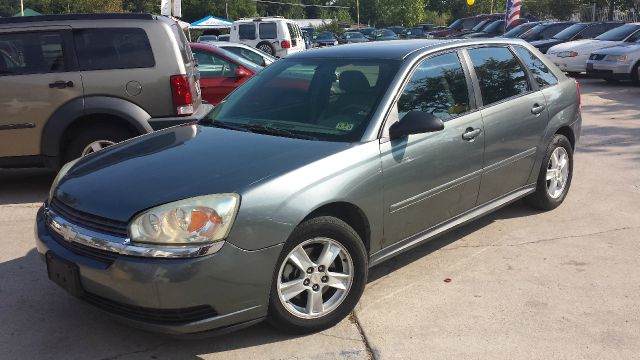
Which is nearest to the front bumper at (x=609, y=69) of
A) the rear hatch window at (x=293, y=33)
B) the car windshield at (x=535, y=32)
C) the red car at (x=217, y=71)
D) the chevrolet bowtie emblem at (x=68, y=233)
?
the car windshield at (x=535, y=32)

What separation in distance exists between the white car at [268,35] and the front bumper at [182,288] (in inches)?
755

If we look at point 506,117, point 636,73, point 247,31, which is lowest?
point 636,73

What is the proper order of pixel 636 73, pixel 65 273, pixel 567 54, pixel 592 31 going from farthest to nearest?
pixel 592 31 < pixel 567 54 < pixel 636 73 < pixel 65 273

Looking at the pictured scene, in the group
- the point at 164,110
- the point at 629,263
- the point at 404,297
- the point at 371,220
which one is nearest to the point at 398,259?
the point at 404,297

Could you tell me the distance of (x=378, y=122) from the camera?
392 centimetres

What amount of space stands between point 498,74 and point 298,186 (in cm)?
245

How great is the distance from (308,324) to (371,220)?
714 mm

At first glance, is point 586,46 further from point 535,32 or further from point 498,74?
point 498,74

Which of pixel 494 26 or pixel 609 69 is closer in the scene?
pixel 609 69

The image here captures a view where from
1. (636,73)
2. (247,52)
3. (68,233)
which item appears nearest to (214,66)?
(247,52)

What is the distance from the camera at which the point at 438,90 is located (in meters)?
Result: 4.45

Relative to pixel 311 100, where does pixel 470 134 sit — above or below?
below

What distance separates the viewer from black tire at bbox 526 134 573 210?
546cm

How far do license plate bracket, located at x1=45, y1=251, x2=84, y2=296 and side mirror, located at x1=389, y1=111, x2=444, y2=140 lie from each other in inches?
77.3
